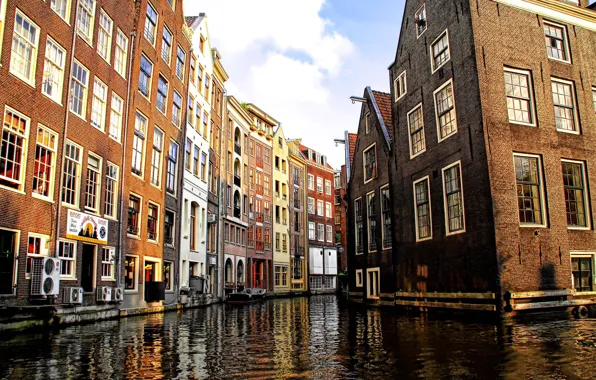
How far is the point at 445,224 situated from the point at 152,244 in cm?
1447

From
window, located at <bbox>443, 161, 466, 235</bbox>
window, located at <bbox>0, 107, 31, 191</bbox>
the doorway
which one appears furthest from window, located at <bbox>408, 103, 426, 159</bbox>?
window, located at <bbox>0, 107, 31, 191</bbox>

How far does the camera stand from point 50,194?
1645cm

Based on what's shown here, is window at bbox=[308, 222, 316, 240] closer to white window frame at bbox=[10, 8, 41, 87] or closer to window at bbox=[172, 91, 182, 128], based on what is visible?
window at bbox=[172, 91, 182, 128]

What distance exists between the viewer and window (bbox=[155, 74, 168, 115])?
27.1 meters

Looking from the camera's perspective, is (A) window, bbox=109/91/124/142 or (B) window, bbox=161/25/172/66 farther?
(B) window, bbox=161/25/172/66

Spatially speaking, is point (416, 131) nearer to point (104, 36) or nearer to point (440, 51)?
point (440, 51)

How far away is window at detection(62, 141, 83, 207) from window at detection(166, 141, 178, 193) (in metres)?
9.68

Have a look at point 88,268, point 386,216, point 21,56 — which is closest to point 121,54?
point 21,56

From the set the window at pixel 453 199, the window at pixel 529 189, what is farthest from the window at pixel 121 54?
the window at pixel 529 189

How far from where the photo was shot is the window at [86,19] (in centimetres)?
1898

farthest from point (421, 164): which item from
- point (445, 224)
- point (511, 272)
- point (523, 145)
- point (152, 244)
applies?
point (152, 244)

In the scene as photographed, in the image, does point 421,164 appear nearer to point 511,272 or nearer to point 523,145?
point 523,145

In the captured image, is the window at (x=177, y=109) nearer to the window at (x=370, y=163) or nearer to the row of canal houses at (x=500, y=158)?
the window at (x=370, y=163)

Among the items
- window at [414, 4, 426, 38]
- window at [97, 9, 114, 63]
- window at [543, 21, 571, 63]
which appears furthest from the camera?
window at [414, 4, 426, 38]
